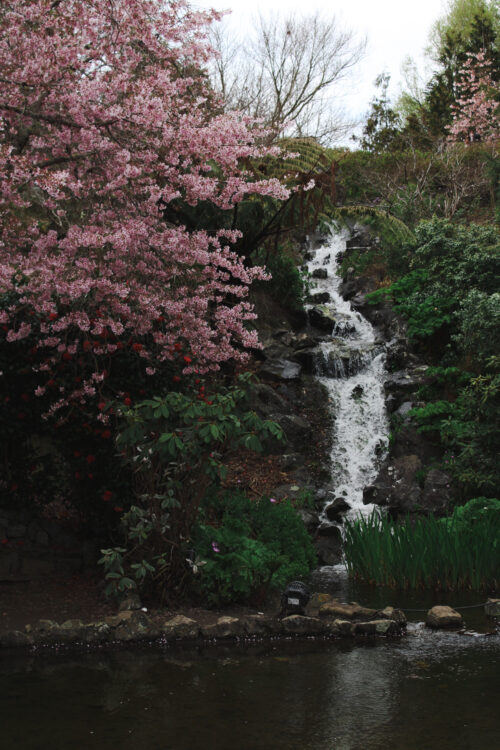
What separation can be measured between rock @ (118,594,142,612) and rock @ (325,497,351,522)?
18.3ft

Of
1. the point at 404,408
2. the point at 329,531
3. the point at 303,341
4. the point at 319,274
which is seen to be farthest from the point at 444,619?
the point at 319,274

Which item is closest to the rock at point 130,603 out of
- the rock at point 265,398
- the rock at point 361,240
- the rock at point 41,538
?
the rock at point 41,538

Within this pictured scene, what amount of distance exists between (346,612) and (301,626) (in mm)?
600

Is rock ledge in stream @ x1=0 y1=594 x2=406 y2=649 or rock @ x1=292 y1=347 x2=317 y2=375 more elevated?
rock @ x1=292 y1=347 x2=317 y2=375

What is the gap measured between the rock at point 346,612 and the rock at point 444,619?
50 centimetres

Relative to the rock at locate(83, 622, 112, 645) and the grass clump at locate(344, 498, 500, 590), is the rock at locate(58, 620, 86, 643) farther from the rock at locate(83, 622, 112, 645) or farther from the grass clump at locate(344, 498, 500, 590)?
the grass clump at locate(344, 498, 500, 590)

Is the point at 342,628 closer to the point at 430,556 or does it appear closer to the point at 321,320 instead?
the point at 430,556

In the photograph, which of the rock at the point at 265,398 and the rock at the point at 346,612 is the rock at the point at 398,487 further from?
the rock at the point at 346,612

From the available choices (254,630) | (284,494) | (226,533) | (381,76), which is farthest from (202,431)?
(381,76)

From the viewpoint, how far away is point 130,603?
560 cm

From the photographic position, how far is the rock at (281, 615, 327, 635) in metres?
5.50

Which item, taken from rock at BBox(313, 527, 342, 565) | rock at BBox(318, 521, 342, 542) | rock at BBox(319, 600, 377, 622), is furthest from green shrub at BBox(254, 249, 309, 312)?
rock at BBox(319, 600, 377, 622)

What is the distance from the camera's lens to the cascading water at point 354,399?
39.3ft

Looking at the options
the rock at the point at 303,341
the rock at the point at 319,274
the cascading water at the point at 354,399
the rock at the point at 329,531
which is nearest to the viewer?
the rock at the point at 329,531
